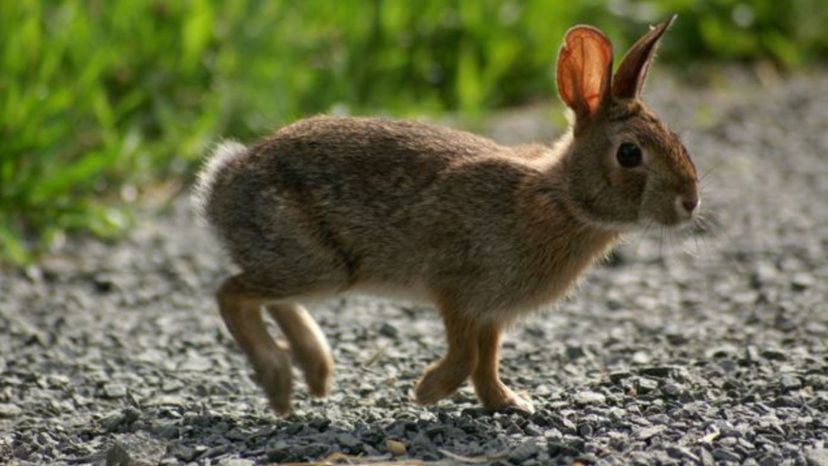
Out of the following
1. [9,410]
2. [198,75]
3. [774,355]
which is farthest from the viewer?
[198,75]

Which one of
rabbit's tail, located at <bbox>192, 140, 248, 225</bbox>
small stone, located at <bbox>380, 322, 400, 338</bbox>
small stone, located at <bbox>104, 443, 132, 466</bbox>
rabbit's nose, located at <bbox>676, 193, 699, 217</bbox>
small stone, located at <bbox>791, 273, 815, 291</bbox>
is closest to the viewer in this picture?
small stone, located at <bbox>104, 443, 132, 466</bbox>

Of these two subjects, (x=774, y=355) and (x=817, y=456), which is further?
(x=774, y=355)

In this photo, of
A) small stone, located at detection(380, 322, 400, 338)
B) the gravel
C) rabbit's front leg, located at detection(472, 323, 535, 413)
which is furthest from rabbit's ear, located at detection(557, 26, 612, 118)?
small stone, located at detection(380, 322, 400, 338)

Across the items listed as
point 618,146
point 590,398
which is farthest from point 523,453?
point 618,146

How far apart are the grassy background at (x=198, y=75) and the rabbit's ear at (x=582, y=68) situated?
2914 mm

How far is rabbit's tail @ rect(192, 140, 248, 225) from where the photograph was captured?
605cm

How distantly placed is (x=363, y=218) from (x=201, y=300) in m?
1.90

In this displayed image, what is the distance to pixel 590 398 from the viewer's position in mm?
5613

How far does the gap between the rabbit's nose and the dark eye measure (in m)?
0.19

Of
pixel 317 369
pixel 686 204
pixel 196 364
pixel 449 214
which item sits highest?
pixel 449 214

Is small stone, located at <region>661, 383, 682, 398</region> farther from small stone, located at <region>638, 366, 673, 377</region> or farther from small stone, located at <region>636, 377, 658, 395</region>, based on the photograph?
small stone, located at <region>638, 366, 673, 377</region>

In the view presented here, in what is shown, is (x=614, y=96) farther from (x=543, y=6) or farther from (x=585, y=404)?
(x=543, y=6)

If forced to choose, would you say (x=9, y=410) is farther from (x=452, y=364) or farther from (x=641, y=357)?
(x=641, y=357)

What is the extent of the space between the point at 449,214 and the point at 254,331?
851 mm
